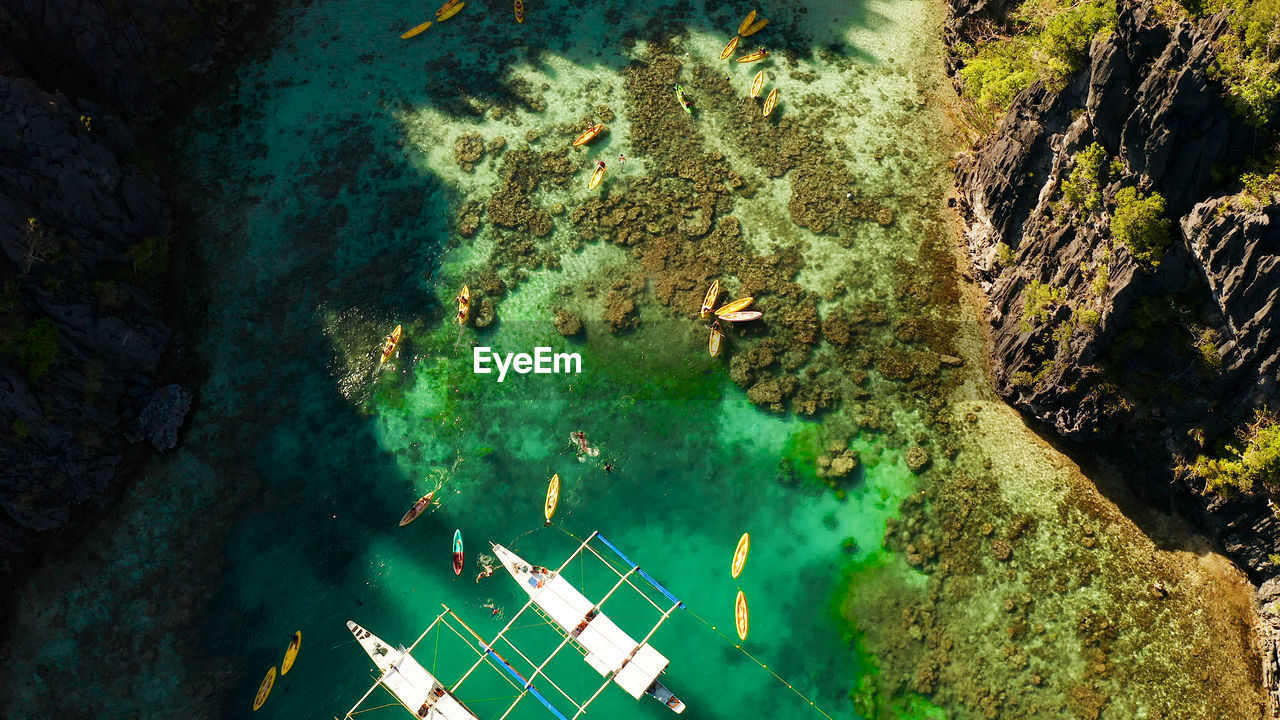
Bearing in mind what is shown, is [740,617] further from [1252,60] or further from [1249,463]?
[1252,60]

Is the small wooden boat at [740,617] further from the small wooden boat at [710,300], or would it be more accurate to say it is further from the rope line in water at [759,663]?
the small wooden boat at [710,300]

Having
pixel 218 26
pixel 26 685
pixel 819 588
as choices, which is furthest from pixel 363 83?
pixel 819 588

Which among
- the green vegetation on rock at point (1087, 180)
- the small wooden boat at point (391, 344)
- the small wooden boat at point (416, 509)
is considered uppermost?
the green vegetation on rock at point (1087, 180)

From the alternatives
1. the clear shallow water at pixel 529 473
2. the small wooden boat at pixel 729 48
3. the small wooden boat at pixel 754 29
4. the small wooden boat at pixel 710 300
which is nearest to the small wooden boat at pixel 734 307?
the small wooden boat at pixel 710 300

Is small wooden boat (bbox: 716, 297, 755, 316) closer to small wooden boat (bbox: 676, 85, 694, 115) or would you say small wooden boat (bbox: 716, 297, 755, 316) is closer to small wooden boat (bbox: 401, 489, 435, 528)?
small wooden boat (bbox: 676, 85, 694, 115)

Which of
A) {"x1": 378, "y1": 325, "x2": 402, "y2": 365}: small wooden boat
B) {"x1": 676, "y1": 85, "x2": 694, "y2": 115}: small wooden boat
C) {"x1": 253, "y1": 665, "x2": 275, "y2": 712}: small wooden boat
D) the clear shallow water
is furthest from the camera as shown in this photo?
{"x1": 676, "y1": 85, "x2": 694, "y2": 115}: small wooden boat

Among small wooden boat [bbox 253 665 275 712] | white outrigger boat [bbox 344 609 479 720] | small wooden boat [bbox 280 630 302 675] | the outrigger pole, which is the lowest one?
small wooden boat [bbox 253 665 275 712]

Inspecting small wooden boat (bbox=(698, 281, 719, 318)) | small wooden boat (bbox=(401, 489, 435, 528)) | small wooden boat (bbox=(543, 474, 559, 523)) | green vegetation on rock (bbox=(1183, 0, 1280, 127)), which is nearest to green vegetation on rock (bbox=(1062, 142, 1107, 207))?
green vegetation on rock (bbox=(1183, 0, 1280, 127))

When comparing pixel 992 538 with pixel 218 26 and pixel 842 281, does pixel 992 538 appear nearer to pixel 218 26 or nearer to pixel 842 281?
pixel 842 281
